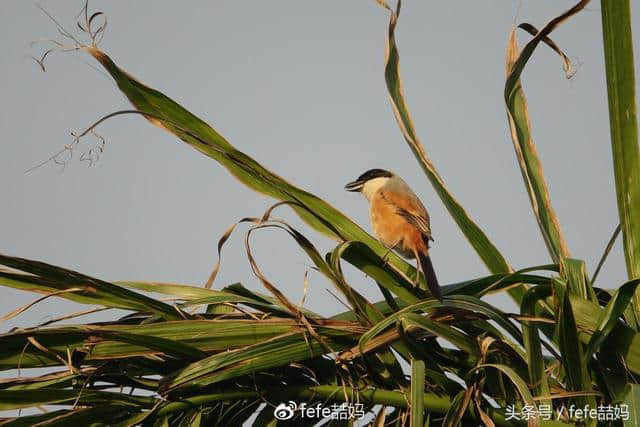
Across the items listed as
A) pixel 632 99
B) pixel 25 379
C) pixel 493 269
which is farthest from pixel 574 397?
pixel 25 379

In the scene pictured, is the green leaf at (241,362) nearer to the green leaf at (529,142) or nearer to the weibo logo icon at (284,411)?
the weibo logo icon at (284,411)

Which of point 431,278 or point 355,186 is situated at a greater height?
point 355,186

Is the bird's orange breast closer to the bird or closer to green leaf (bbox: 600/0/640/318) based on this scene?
the bird

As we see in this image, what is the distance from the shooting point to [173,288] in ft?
8.75

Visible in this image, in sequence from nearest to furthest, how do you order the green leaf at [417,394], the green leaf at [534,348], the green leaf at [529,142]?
the green leaf at [417,394] → the green leaf at [534,348] → the green leaf at [529,142]

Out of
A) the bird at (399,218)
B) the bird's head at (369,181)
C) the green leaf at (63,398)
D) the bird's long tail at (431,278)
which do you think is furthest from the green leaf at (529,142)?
the bird's head at (369,181)

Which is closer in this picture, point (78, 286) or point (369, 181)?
point (78, 286)

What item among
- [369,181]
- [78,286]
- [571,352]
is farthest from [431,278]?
[369,181]

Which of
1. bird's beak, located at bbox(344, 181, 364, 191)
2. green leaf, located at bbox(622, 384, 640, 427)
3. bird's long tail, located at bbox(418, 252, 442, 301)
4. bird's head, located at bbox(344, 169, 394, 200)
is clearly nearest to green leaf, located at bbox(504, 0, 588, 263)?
bird's long tail, located at bbox(418, 252, 442, 301)

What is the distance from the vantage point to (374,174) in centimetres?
504

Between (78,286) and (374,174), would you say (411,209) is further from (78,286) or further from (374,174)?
(78,286)

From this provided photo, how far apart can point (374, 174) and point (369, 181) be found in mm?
55

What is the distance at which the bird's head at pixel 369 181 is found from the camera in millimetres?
4902

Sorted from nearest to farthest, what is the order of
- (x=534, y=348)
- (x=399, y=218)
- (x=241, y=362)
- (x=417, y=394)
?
(x=417, y=394) < (x=241, y=362) < (x=534, y=348) < (x=399, y=218)
